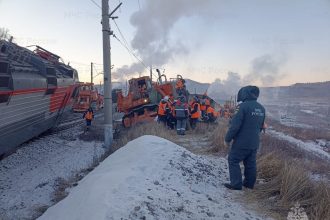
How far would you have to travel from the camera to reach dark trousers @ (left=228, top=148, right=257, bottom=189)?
20.6 ft

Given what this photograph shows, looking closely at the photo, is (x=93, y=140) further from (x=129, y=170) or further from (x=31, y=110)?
(x=129, y=170)

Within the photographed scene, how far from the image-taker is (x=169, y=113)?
15.2 metres

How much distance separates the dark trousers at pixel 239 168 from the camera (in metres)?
6.27

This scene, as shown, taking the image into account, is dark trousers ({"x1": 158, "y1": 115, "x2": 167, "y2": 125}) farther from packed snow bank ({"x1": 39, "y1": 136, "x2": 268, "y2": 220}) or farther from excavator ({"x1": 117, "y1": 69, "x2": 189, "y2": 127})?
packed snow bank ({"x1": 39, "y1": 136, "x2": 268, "y2": 220})

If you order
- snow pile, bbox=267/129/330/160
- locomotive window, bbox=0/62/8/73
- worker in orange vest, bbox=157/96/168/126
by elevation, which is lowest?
snow pile, bbox=267/129/330/160

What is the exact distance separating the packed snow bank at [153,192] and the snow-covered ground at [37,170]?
1.66 m

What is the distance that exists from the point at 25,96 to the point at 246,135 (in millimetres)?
7069

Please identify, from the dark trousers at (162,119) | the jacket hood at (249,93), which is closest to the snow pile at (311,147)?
the dark trousers at (162,119)

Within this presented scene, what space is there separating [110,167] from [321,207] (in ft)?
11.3

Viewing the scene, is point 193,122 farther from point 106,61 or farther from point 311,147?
point 311,147

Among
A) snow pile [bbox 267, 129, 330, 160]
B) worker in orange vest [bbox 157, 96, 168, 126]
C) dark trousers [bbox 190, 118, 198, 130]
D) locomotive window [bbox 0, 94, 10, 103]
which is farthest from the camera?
→ snow pile [bbox 267, 129, 330, 160]

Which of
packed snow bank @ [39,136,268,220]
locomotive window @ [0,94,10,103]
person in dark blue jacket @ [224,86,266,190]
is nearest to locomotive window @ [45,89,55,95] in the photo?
locomotive window @ [0,94,10,103]

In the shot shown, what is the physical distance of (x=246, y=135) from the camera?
6.20m

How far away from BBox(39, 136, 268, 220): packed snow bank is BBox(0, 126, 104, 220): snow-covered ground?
5.46 ft
